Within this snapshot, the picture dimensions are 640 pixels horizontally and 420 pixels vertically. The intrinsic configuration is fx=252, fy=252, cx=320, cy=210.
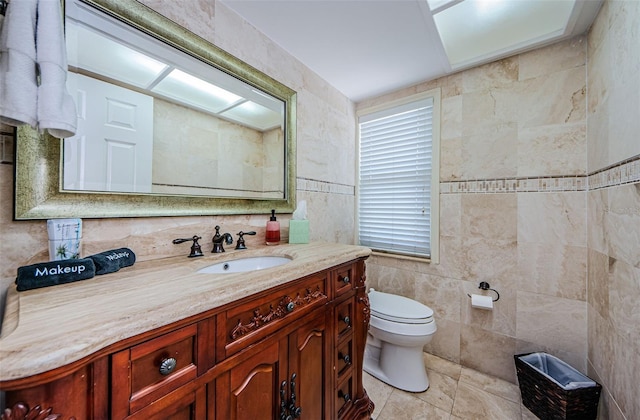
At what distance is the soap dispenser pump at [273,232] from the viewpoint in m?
1.45

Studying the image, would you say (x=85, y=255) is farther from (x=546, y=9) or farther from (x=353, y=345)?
(x=546, y=9)

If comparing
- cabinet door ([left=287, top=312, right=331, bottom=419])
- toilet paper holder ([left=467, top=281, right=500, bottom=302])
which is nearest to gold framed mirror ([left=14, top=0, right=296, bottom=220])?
cabinet door ([left=287, top=312, right=331, bottom=419])

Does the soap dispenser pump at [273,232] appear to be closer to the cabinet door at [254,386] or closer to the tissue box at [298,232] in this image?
the tissue box at [298,232]

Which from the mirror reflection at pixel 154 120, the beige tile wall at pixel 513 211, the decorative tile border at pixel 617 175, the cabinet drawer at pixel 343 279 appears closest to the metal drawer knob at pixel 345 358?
the cabinet drawer at pixel 343 279

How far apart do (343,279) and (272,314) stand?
1.51 ft

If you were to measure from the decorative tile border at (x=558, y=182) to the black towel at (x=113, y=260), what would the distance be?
1919 millimetres

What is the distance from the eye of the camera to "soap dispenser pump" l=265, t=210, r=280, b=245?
1447 mm

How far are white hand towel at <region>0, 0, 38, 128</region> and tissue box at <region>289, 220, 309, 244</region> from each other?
1089 millimetres

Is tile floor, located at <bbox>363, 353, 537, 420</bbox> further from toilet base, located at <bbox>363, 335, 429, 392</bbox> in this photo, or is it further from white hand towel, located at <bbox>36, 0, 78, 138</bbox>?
white hand towel, located at <bbox>36, 0, 78, 138</bbox>

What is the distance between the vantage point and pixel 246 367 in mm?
766

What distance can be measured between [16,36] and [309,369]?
1339 mm

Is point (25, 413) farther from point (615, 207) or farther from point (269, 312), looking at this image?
point (615, 207)

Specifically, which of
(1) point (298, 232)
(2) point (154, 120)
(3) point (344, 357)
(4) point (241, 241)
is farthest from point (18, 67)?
(3) point (344, 357)

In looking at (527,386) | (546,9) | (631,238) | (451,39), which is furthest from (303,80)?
(527,386)
